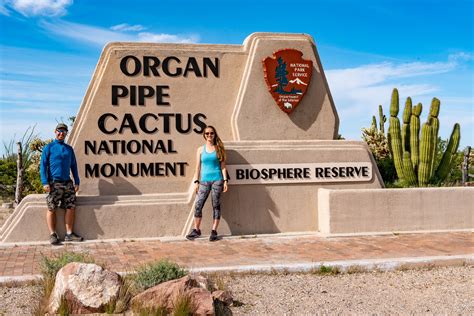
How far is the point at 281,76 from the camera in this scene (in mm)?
10719

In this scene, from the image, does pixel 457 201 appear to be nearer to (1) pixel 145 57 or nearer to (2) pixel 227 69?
(2) pixel 227 69

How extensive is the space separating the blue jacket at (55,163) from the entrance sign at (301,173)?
9.32 feet

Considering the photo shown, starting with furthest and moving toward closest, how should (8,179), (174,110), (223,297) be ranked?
(8,179) → (174,110) → (223,297)

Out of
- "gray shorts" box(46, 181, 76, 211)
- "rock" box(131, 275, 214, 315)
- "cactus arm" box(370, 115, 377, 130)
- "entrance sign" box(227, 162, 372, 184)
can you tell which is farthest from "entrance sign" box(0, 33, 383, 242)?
"cactus arm" box(370, 115, 377, 130)

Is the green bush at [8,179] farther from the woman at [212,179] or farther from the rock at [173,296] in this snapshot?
the rock at [173,296]

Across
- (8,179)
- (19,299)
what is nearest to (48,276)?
(19,299)

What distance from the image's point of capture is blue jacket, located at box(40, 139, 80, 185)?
9031 millimetres

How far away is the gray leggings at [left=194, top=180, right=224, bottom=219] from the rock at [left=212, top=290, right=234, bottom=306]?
3.63 metres

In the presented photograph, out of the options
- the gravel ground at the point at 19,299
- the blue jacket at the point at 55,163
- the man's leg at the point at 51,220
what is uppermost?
the blue jacket at the point at 55,163

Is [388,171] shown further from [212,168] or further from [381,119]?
[212,168]

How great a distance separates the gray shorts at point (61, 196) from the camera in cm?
904

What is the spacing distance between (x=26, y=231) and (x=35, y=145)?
601cm

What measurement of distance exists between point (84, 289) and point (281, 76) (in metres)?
6.68

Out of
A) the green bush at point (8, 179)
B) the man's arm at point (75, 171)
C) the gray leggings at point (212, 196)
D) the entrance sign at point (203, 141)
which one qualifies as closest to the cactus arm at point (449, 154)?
the entrance sign at point (203, 141)
